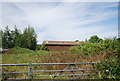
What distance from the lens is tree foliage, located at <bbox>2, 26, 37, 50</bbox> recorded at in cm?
2916

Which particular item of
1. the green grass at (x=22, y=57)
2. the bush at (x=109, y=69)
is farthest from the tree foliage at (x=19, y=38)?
the bush at (x=109, y=69)

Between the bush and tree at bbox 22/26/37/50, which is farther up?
tree at bbox 22/26/37/50

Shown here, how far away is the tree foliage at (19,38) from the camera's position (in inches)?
1148

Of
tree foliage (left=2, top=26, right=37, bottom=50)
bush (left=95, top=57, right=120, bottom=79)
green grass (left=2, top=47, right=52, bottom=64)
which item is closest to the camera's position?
bush (left=95, top=57, right=120, bottom=79)

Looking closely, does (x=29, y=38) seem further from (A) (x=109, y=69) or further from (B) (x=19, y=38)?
(A) (x=109, y=69)

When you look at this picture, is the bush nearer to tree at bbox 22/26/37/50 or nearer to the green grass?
the green grass

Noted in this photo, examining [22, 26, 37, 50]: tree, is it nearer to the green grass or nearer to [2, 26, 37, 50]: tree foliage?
[2, 26, 37, 50]: tree foliage

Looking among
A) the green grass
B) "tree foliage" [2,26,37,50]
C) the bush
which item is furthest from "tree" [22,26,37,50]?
the bush

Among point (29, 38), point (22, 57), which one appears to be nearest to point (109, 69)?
point (22, 57)

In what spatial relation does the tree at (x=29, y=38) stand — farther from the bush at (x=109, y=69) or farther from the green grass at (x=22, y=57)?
the bush at (x=109, y=69)

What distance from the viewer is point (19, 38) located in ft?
94.8

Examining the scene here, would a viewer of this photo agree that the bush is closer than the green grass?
Yes

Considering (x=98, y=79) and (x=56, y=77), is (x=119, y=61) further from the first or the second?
(x=56, y=77)

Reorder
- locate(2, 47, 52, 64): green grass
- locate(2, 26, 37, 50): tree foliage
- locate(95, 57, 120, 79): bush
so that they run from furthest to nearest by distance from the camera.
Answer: locate(2, 26, 37, 50): tree foliage
locate(2, 47, 52, 64): green grass
locate(95, 57, 120, 79): bush
